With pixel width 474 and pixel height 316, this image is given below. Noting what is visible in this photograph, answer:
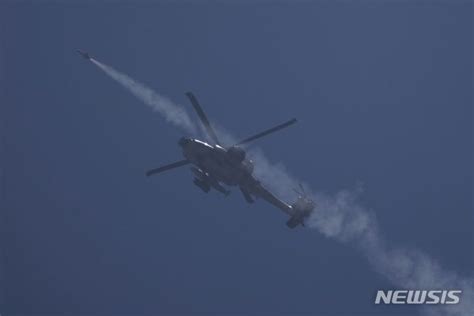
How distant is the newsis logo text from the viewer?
128 m

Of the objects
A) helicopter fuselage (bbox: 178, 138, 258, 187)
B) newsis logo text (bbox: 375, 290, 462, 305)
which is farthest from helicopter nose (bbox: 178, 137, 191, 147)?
newsis logo text (bbox: 375, 290, 462, 305)

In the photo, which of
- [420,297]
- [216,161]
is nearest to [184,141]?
[216,161]

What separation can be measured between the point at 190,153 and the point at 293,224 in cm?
1427

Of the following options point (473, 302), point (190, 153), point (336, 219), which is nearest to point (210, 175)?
point (190, 153)

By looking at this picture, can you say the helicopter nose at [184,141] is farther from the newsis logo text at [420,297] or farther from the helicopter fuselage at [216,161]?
the newsis logo text at [420,297]

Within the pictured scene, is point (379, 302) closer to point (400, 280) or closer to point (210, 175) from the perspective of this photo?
point (400, 280)

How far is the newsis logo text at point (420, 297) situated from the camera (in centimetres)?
12756

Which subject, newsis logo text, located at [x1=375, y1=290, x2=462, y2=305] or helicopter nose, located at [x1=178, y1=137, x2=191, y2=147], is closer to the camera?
newsis logo text, located at [x1=375, y1=290, x2=462, y2=305]

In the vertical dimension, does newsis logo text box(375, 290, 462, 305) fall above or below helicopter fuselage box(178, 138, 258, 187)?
below

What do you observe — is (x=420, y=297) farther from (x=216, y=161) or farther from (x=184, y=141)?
(x=184, y=141)

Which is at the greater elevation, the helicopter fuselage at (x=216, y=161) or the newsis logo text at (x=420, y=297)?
the helicopter fuselage at (x=216, y=161)

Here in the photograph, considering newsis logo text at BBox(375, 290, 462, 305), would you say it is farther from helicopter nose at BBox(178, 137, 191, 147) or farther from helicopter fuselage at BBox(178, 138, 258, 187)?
helicopter nose at BBox(178, 137, 191, 147)

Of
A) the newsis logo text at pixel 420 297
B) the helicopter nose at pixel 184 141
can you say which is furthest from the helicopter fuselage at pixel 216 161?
the newsis logo text at pixel 420 297

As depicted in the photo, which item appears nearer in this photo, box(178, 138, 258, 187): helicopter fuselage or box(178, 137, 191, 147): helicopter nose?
box(178, 138, 258, 187): helicopter fuselage
